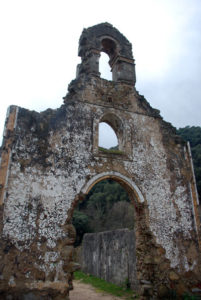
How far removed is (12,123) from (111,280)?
29.4 feet

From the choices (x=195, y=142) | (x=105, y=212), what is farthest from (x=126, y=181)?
(x=195, y=142)

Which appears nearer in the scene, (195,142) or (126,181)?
(126,181)

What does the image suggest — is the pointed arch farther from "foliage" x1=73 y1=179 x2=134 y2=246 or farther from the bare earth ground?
"foliage" x1=73 y1=179 x2=134 y2=246

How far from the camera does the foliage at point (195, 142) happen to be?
922 inches

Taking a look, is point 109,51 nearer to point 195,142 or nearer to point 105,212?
point 195,142

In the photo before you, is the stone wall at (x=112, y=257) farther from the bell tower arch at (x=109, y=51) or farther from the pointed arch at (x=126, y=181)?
the bell tower arch at (x=109, y=51)

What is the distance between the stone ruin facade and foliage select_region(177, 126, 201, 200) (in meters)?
15.6

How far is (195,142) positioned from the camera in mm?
27781

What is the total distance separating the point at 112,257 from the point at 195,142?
19.4 metres

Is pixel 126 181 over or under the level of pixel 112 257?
over

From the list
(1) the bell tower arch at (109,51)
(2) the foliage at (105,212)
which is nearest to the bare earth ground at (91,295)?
(1) the bell tower arch at (109,51)

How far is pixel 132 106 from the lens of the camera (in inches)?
347

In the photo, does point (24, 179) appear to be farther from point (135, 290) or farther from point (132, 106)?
point (135, 290)

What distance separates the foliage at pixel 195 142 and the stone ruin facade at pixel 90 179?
15.6 metres
